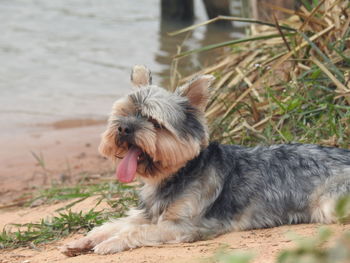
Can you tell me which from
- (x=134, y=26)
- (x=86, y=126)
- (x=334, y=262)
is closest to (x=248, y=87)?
(x=86, y=126)

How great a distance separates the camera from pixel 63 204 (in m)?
6.21

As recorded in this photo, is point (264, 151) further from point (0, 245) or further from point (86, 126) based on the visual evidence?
point (86, 126)

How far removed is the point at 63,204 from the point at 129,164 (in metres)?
2.08

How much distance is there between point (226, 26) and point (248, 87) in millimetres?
12249

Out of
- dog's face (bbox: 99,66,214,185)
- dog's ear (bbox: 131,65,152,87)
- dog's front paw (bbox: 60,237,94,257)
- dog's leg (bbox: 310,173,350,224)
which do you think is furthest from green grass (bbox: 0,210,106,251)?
dog's leg (bbox: 310,173,350,224)

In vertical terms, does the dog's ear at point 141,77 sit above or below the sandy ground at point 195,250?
above

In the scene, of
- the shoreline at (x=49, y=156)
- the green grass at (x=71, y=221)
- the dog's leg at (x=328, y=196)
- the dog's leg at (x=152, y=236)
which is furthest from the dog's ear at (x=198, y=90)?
the shoreline at (x=49, y=156)

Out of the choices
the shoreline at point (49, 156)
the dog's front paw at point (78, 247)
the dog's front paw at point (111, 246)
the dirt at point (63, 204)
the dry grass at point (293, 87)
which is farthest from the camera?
the shoreline at point (49, 156)

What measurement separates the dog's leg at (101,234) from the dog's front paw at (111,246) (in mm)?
133

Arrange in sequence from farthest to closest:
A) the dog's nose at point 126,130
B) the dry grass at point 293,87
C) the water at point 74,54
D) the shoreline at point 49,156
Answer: the water at point 74,54
the shoreline at point 49,156
the dry grass at point 293,87
the dog's nose at point 126,130

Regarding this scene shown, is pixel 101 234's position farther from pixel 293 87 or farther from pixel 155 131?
pixel 293 87

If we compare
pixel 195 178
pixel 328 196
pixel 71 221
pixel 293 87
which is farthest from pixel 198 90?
pixel 293 87

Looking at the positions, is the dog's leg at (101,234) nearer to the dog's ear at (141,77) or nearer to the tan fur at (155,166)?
the tan fur at (155,166)

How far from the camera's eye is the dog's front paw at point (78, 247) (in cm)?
444
